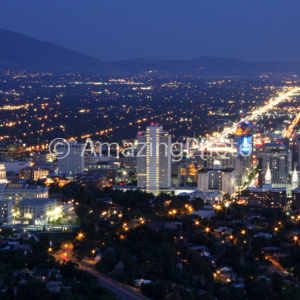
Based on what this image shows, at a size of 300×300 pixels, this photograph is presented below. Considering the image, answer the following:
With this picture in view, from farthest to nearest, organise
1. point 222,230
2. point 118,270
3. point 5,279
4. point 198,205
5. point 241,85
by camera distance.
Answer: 1. point 241,85
2. point 198,205
3. point 222,230
4. point 118,270
5. point 5,279

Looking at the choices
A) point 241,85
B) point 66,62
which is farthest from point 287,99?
point 66,62

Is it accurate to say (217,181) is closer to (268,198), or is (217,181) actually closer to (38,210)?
(268,198)

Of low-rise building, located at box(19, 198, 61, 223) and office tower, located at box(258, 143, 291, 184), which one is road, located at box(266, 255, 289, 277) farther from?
office tower, located at box(258, 143, 291, 184)

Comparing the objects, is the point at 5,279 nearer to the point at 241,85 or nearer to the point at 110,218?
the point at 110,218

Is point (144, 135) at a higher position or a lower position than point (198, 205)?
higher

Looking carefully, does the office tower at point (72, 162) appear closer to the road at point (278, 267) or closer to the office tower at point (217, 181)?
the office tower at point (217, 181)

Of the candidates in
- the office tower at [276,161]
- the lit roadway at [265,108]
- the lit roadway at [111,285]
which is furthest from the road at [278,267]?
the lit roadway at [265,108]
